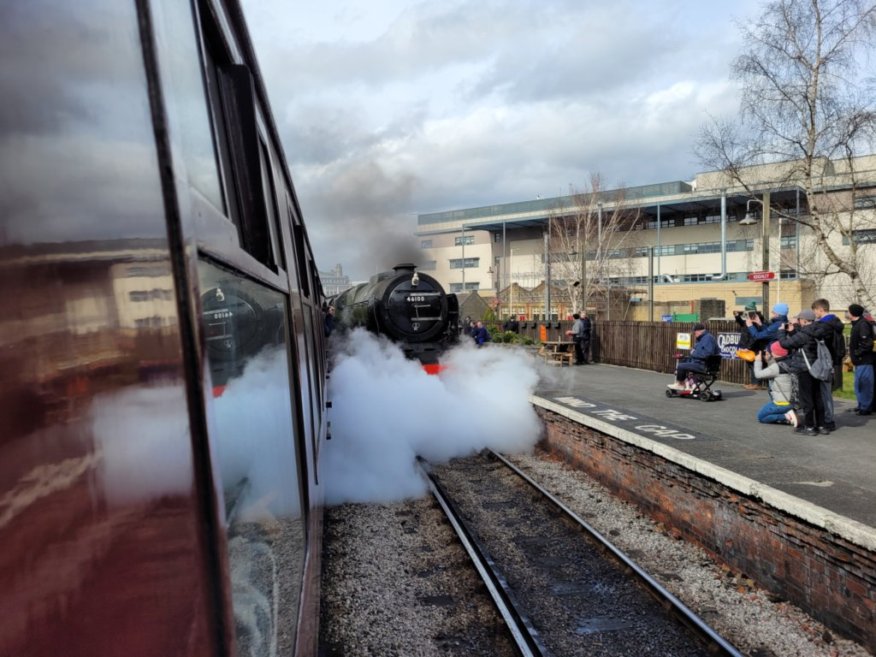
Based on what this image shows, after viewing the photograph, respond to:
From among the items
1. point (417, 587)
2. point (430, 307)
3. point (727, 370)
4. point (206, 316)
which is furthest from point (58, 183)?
point (727, 370)

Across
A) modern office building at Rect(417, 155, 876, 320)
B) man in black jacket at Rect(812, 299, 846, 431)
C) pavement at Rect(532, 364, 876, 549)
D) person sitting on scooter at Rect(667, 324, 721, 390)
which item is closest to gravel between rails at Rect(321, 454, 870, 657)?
pavement at Rect(532, 364, 876, 549)

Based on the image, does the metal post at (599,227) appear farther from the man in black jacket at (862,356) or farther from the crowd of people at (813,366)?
the man in black jacket at (862,356)

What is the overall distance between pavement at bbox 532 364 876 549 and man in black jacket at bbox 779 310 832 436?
227 mm

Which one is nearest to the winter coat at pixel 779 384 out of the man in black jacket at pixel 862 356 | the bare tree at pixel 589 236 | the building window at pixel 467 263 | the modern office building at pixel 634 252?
the man in black jacket at pixel 862 356

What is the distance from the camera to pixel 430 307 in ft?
41.1

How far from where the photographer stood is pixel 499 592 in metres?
5.03

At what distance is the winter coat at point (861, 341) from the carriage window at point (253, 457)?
8.92 metres

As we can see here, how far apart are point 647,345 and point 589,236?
60.6 ft

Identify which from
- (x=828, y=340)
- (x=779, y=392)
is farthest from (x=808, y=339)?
(x=779, y=392)

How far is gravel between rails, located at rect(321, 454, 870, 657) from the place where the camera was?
4430 mm

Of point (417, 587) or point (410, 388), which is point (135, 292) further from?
point (410, 388)

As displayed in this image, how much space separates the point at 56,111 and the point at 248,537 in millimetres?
982

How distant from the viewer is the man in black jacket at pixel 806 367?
24.8 feet

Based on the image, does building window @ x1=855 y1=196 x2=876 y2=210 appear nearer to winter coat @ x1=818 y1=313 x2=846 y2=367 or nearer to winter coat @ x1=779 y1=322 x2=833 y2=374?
winter coat @ x1=818 y1=313 x2=846 y2=367
